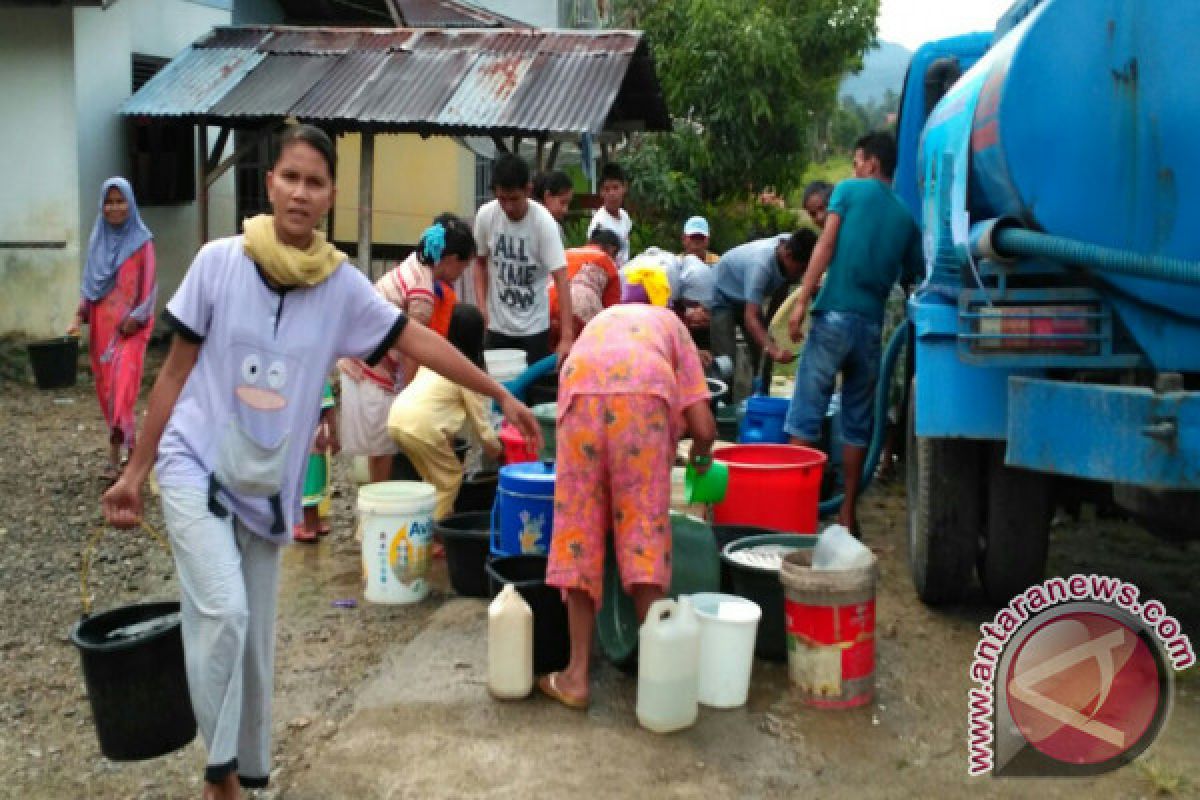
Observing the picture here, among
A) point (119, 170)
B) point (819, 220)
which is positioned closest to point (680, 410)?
point (819, 220)

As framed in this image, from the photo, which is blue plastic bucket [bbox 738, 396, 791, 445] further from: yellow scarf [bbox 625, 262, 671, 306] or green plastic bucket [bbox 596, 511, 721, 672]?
green plastic bucket [bbox 596, 511, 721, 672]

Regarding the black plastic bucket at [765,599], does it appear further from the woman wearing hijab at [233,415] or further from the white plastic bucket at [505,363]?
the white plastic bucket at [505,363]

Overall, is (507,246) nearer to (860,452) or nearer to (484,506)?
(484,506)

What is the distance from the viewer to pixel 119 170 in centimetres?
1371

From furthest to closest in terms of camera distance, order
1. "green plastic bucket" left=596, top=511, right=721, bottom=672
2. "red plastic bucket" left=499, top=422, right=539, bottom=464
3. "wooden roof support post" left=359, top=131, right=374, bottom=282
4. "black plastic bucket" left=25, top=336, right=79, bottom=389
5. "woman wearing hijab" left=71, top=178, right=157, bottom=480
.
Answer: "wooden roof support post" left=359, top=131, right=374, bottom=282 < "black plastic bucket" left=25, top=336, right=79, bottom=389 < "woman wearing hijab" left=71, top=178, right=157, bottom=480 < "red plastic bucket" left=499, top=422, right=539, bottom=464 < "green plastic bucket" left=596, top=511, right=721, bottom=672

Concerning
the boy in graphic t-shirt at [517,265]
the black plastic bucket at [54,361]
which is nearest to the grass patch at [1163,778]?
the boy in graphic t-shirt at [517,265]

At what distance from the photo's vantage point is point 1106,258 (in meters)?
4.17

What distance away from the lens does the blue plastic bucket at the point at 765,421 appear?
25.0ft

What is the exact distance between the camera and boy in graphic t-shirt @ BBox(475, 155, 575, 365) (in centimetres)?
734

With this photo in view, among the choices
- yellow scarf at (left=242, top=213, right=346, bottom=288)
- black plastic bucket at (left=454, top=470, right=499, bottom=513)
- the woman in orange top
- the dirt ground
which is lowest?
the dirt ground

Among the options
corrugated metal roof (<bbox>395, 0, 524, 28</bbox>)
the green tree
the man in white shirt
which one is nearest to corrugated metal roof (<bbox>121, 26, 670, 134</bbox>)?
the man in white shirt

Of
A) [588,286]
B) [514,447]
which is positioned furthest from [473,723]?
[588,286]

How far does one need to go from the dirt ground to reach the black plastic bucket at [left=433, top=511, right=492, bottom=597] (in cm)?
17

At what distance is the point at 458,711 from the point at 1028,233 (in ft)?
7.85
